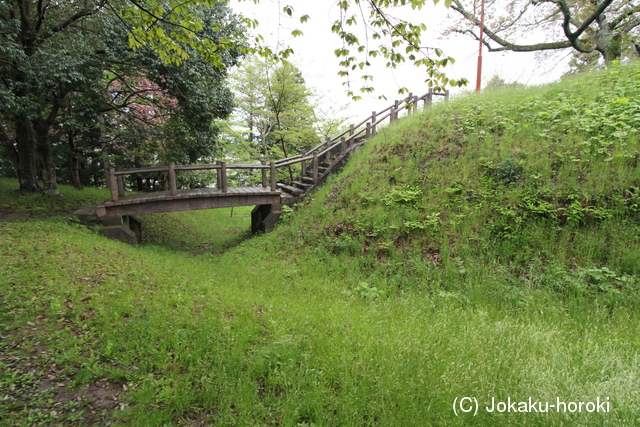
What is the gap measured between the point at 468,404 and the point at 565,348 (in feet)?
5.29

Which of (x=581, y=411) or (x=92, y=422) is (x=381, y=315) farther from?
(x=92, y=422)

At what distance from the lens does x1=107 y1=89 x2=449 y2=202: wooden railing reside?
9.04m

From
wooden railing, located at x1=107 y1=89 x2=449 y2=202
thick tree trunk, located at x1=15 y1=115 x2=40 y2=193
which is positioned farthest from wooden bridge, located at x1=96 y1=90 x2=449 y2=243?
thick tree trunk, located at x1=15 y1=115 x2=40 y2=193

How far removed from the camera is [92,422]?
2467 mm

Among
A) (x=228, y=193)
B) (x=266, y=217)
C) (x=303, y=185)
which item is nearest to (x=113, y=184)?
(x=228, y=193)

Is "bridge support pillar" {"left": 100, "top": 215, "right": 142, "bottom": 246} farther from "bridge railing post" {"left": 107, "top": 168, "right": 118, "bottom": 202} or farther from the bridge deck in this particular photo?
"bridge railing post" {"left": 107, "top": 168, "right": 118, "bottom": 202}

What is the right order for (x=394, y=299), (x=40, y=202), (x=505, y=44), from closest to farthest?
1. (x=394, y=299)
2. (x=40, y=202)
3. (x=505, y=44)

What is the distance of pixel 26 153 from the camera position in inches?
441

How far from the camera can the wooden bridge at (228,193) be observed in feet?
28.2

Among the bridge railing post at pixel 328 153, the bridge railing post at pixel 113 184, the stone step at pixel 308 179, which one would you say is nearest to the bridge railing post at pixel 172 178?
the bridge railing post at pixel 113 184

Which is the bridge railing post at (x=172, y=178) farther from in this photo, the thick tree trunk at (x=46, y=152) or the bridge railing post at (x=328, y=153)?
the thick tree trunk at (x=46, y=152)

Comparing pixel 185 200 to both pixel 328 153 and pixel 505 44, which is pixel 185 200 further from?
pixel 505 44

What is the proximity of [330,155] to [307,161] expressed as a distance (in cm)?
96

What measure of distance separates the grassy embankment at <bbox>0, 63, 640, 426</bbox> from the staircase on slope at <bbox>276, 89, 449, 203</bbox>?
1.83 metres
